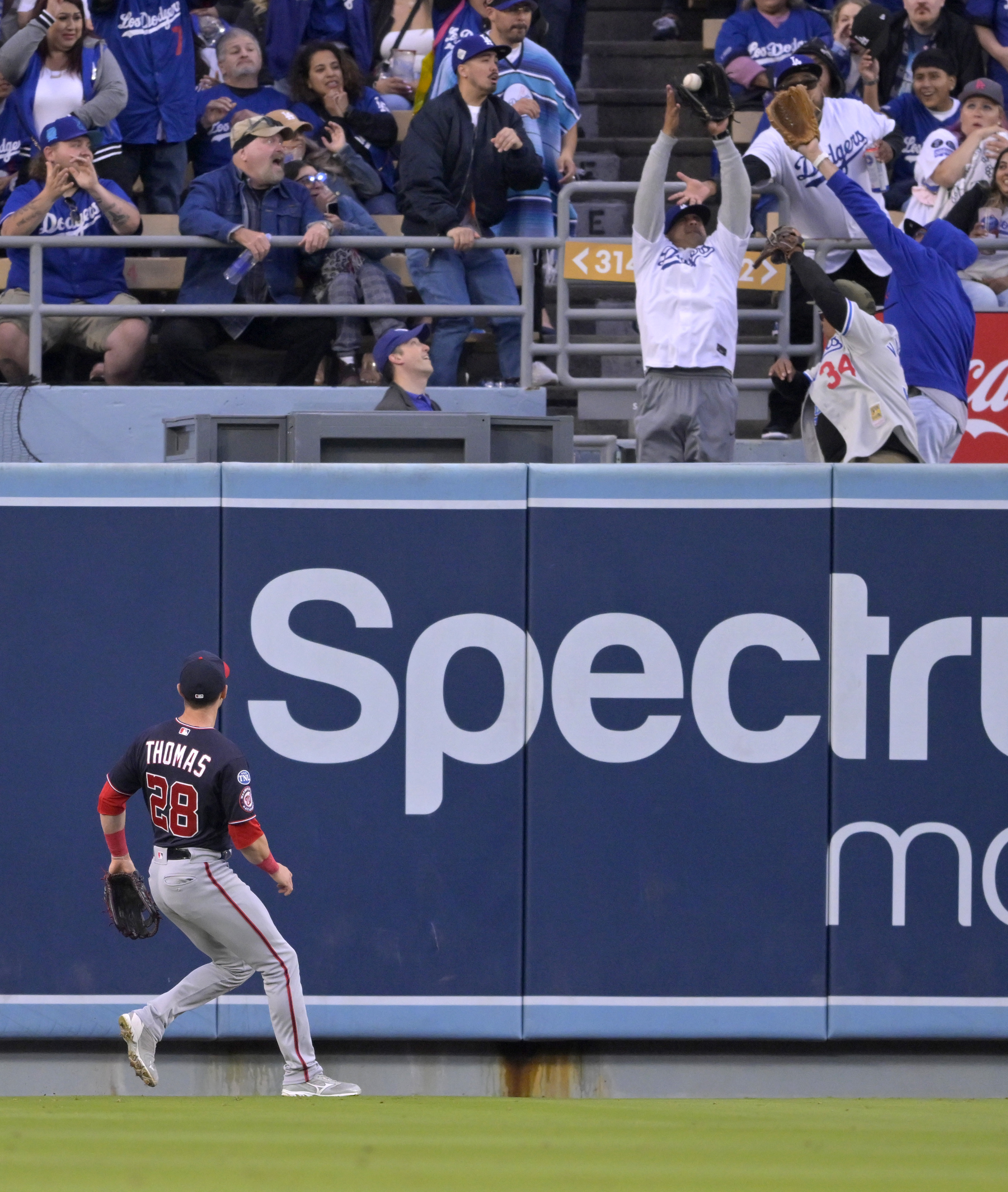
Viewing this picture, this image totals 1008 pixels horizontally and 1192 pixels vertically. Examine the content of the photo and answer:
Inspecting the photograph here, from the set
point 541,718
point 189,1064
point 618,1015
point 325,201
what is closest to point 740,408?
point 325,201

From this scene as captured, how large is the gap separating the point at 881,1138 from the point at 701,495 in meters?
2.73

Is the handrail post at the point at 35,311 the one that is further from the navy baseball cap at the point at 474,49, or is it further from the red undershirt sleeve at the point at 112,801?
the red undershirt sleeve at the point at 112,801

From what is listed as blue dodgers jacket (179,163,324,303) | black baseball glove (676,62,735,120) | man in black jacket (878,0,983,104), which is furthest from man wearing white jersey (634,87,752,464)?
man in black jacket (878,0,983,104)

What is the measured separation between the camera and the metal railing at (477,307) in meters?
9.17

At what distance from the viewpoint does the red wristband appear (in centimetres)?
657

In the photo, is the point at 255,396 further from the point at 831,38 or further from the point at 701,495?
the point at 831,38

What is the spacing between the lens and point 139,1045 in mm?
6477

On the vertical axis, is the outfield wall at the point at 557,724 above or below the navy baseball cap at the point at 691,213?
below

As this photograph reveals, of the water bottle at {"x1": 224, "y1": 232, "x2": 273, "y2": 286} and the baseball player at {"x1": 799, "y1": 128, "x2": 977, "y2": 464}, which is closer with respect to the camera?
the baseball player at {"x1": 799, "y1": 128, "x2": 977, "y2": 464}

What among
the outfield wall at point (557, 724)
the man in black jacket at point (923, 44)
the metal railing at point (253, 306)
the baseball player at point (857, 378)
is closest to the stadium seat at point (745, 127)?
the man in black jacket at point (923, 44)

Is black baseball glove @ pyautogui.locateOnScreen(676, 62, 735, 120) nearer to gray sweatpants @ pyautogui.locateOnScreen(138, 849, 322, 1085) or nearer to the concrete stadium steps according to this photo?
gray sweatpants @ pyautogui.locateOnScreen(138, 849, 322, 1085)

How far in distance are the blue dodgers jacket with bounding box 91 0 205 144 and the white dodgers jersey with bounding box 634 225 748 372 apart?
138 inches

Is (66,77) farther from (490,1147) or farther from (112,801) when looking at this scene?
(490,1147)

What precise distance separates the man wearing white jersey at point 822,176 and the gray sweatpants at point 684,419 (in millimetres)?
1520
